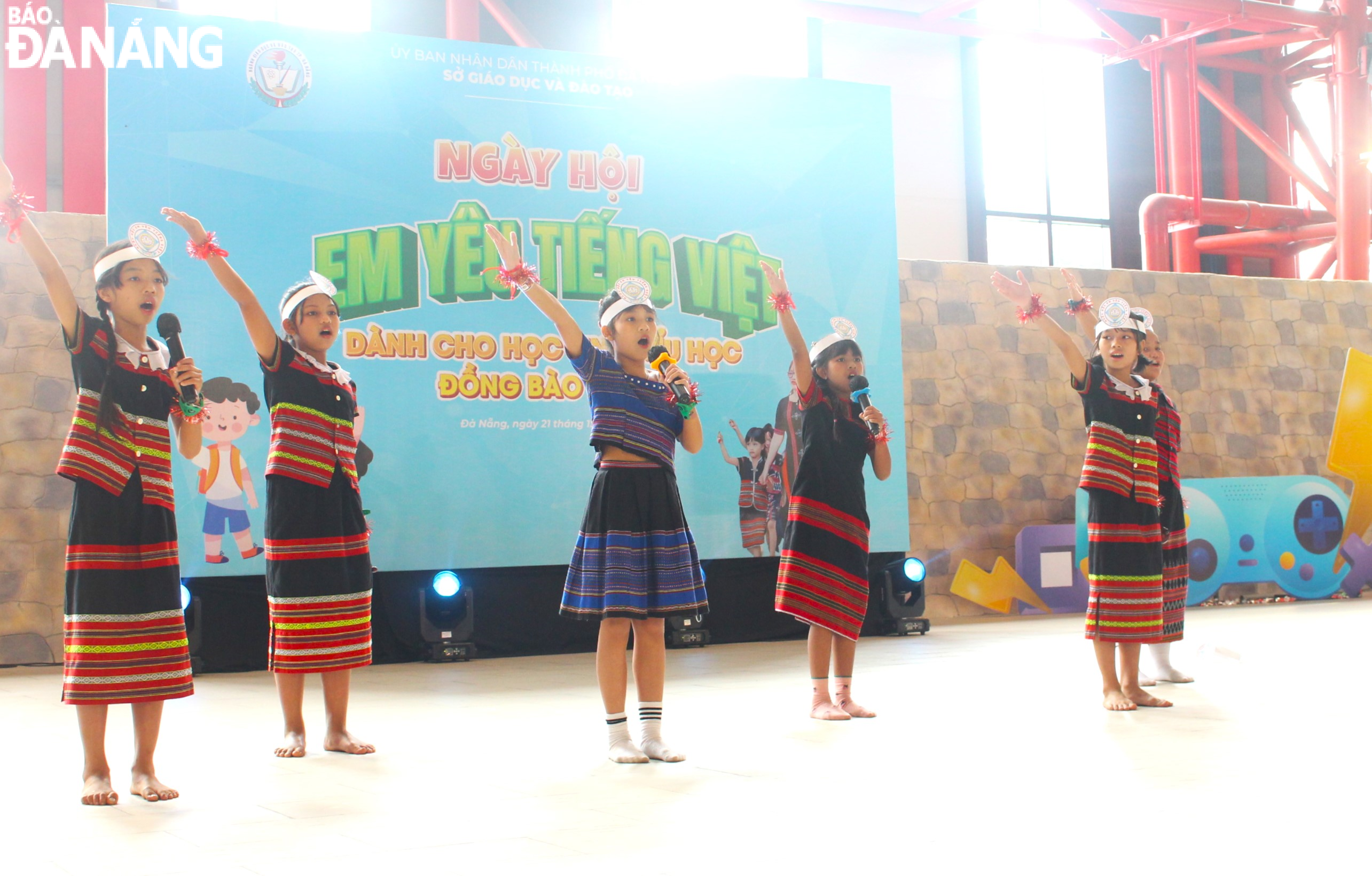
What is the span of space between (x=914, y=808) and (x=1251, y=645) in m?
4.19

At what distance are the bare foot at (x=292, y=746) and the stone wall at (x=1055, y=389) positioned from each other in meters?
5.51

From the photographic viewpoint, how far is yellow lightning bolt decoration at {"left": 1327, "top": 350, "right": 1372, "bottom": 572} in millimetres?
9812

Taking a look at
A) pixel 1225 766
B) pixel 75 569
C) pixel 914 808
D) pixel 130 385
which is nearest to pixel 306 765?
pixel 75 569

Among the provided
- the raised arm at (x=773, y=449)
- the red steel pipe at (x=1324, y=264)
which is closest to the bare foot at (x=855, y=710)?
the raised arm at (x=773, y=449)

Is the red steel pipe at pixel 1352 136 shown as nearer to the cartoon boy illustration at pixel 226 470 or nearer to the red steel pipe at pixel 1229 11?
the red steel pipe at pixel 1229 11

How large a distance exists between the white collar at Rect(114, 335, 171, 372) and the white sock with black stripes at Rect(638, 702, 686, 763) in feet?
4.91

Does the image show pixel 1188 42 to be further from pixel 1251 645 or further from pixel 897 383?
pixel 1251 645

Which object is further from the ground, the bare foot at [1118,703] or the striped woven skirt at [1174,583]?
the striped woven skirt at [1174,583]

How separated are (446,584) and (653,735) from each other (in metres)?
3.02

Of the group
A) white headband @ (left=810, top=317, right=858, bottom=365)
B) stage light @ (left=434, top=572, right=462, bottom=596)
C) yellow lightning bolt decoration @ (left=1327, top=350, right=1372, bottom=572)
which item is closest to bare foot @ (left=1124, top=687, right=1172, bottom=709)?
white headband @ (left=810, top=317, right=858, bottom=365)

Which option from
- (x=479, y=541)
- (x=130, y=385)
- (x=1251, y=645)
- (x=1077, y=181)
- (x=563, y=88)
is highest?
(x=1077, y=181)

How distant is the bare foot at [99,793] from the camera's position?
2822 mm

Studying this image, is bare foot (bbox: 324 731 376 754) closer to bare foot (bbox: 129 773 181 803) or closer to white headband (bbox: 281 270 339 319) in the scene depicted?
bare foot (bbox: 129 773 181 803)

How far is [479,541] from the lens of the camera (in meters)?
6.20
